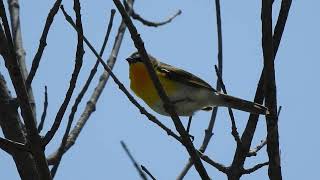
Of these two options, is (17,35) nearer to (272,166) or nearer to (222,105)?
(222,105)

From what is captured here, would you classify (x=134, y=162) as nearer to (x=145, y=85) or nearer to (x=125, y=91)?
(x=125, y=91)

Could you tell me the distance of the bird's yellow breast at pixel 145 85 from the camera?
14.8ft

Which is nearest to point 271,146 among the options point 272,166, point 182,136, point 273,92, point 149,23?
point 272,166

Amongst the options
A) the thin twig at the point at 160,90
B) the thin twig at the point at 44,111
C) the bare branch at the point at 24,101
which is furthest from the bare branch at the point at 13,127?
the thin twig at the point at 160,90

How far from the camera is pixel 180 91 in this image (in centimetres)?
473

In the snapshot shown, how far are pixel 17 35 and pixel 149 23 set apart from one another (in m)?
1.19

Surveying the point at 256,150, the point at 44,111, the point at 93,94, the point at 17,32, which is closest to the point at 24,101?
the point at 44,111

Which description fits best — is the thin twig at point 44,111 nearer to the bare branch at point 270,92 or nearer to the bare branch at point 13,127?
the bare branch at point 13,127

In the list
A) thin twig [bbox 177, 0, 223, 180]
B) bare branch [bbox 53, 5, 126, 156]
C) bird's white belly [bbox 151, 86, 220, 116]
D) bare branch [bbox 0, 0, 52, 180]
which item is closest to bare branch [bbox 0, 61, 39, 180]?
bare branch [bbox 53, 5, 126, 156]

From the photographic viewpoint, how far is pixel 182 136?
2.48 m

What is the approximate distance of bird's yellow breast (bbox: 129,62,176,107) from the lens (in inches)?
178

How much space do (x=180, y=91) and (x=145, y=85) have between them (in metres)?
0.33

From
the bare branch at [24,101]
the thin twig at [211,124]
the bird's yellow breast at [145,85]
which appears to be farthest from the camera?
the bird's yellow breast at [145,85]

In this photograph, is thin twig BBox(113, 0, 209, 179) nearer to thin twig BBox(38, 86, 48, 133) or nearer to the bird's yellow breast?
thin twig BBox(38, 86, 48, 133)
